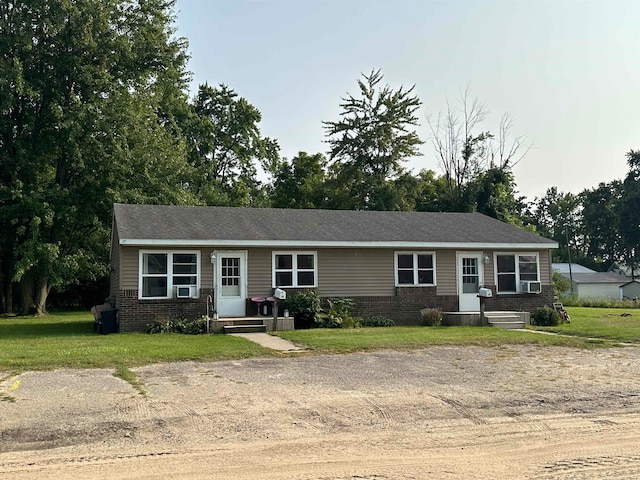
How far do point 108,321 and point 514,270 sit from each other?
44.6 feet

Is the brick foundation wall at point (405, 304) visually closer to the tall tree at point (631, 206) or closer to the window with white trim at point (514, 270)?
the window with white trim at point (514, 270)

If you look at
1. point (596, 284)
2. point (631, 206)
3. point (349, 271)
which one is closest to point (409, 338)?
point (349, 271)

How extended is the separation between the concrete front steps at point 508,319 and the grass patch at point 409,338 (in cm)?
195

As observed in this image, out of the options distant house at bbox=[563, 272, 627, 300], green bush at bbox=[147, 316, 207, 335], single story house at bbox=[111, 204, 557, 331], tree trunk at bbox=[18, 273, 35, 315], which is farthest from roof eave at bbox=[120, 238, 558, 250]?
distant house at bbox=[563, 272, 627, 300]

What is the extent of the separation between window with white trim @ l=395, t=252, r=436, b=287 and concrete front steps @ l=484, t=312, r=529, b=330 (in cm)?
226

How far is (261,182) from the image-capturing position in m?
49.7

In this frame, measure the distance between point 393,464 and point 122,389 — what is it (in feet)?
15.7

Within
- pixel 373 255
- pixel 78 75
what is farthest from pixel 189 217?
pixel 78 75

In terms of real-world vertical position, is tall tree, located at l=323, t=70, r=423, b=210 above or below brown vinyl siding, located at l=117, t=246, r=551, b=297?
above

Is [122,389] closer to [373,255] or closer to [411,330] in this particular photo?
→ [411,330]

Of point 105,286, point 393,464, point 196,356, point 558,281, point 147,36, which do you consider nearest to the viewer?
point 393,464

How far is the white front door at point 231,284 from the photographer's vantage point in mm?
19047

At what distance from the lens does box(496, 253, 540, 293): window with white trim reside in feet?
72.3

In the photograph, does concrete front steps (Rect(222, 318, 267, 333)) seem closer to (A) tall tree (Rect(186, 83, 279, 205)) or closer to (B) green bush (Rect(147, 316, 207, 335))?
(B) green bush (Rect(147, 316, 207, 335))
